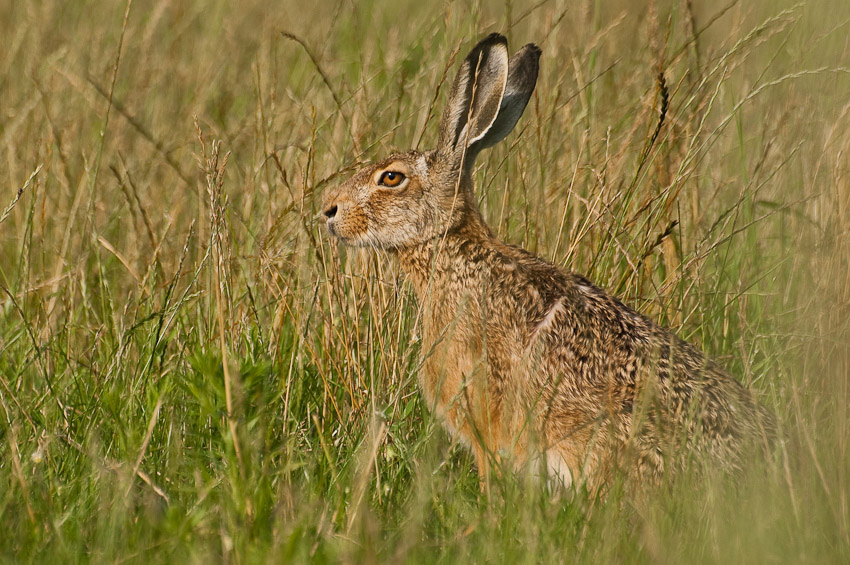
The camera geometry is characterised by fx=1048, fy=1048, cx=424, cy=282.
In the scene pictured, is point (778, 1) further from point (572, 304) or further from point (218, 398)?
point (218, 398)

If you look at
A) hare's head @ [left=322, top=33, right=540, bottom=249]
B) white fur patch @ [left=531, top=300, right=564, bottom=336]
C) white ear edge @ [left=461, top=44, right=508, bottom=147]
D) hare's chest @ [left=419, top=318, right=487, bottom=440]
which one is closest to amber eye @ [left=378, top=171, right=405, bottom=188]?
hare's head @ [left=322, top=33, right=540, bottom=249]

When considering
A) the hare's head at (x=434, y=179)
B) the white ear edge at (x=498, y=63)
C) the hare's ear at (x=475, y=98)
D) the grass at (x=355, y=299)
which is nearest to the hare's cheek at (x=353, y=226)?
the hare's head at (x=434, y=179)

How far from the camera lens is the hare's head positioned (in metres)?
4.82

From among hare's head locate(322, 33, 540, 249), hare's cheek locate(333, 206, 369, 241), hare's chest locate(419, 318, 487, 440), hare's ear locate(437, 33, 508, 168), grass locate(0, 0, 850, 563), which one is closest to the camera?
grass locate(0, 0, 850, 563)

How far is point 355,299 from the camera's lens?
4.91 m

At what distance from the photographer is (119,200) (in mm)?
6641

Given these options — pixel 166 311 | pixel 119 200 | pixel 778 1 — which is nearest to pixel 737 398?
pixel 166 311

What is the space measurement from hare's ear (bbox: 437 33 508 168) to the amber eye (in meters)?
0.23

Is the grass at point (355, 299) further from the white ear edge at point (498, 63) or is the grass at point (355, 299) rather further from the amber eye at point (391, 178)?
the white ear edge at point (498, 63)

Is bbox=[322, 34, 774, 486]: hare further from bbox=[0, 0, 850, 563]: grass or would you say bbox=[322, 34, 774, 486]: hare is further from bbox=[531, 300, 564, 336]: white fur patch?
bbox=[0, 0, 850, 563]: grass

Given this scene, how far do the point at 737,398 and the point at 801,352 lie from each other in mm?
706

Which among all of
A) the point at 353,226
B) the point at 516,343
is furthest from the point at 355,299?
the point at 516,343

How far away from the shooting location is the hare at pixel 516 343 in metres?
3.87

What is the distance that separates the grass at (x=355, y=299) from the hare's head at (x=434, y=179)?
182 millimetres
